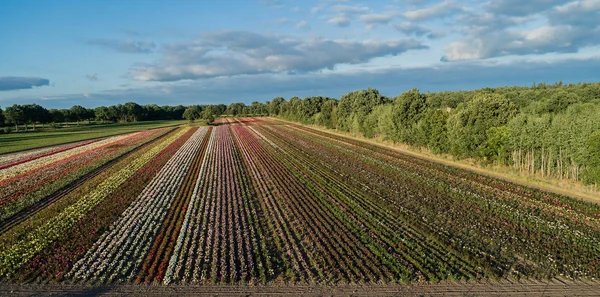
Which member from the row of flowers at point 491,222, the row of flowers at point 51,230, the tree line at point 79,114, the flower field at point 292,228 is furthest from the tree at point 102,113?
the row of flowers at point 491,222

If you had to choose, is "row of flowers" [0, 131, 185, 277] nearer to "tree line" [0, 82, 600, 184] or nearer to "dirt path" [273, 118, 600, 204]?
"dirt path" [273, 118, 600, 204]

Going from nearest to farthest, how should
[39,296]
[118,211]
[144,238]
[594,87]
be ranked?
[39,296] < [144,238] < [118,211] < [594,87]

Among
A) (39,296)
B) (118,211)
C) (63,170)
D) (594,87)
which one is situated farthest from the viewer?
(594,87)

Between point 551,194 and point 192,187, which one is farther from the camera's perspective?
point 192,187

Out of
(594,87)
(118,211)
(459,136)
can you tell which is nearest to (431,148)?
(459,136)

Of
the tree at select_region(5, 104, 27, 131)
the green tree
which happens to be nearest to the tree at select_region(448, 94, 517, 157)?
the green tree

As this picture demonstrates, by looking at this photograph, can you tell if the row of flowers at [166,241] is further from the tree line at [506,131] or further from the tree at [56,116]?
the tree at [56,116]

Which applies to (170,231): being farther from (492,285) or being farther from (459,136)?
(459,136)
